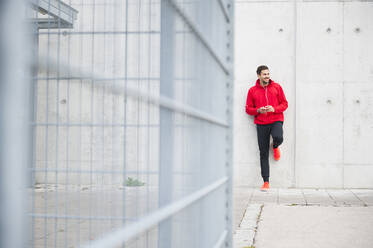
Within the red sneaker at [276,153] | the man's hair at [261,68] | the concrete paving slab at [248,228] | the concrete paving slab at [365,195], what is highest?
the man's hair at [261,68]

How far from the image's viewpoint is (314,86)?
21.7 feet

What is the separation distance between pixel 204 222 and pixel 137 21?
0.85 meters

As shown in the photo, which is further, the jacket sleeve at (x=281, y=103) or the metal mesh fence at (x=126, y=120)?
the jacket sleeve at (x=281, y=103)

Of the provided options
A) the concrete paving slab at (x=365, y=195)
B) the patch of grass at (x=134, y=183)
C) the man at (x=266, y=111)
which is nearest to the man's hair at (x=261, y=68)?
the man at (x=266, y=111)

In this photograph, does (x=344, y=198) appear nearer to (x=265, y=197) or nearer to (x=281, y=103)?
(x=265, y=197)

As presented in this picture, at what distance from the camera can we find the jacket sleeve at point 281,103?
6266 millimetres

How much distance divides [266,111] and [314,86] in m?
0.85

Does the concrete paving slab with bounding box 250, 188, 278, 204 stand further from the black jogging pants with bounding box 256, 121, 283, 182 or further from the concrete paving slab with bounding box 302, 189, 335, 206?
the concrete paving slab with bounding box 302, 189, 335, 206

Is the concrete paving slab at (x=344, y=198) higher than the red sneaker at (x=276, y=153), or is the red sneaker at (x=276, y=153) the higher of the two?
the red sneaker at (x=276, y=153)

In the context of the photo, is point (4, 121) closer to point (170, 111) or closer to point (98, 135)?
point (98, 135)

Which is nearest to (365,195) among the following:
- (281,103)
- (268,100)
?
(281,103)

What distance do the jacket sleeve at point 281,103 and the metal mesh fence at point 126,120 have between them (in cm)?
470

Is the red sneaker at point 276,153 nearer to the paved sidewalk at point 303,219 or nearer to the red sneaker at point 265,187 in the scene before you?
the red sneaker at point 265,187

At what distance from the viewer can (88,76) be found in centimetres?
73
